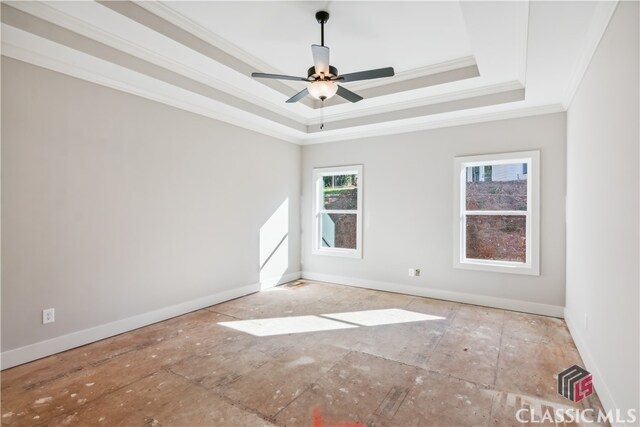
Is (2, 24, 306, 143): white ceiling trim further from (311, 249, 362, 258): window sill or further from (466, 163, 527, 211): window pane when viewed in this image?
(466, 163, 527, 211): window pane

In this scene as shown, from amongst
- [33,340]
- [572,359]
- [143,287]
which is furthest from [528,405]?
[33,340]

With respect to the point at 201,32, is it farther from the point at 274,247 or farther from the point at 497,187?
the point at 497,187

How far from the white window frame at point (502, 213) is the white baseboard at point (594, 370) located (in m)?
0.87

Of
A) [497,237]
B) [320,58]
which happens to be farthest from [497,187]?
[320,58]

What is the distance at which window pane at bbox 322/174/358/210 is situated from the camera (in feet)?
18.4

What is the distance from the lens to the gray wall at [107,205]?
2705 mm

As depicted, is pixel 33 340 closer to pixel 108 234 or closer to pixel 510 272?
pixel 108 234

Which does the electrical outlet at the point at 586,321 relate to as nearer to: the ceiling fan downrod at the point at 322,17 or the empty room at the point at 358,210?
the empty room at the point at 358,210

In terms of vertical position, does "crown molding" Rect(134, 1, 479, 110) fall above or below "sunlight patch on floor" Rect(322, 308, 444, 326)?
above

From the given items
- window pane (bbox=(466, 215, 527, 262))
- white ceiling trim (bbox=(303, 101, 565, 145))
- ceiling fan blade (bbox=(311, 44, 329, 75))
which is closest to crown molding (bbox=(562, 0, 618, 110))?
white ceiling trim (bbox=(303, 101, 565, 145))

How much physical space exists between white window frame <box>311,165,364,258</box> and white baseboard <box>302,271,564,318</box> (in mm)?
430

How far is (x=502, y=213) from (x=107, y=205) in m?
4.71

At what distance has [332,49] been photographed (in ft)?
11.2

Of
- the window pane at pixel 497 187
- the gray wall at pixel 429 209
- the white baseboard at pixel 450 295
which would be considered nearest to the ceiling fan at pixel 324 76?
the gray wall at pixel 429 209
